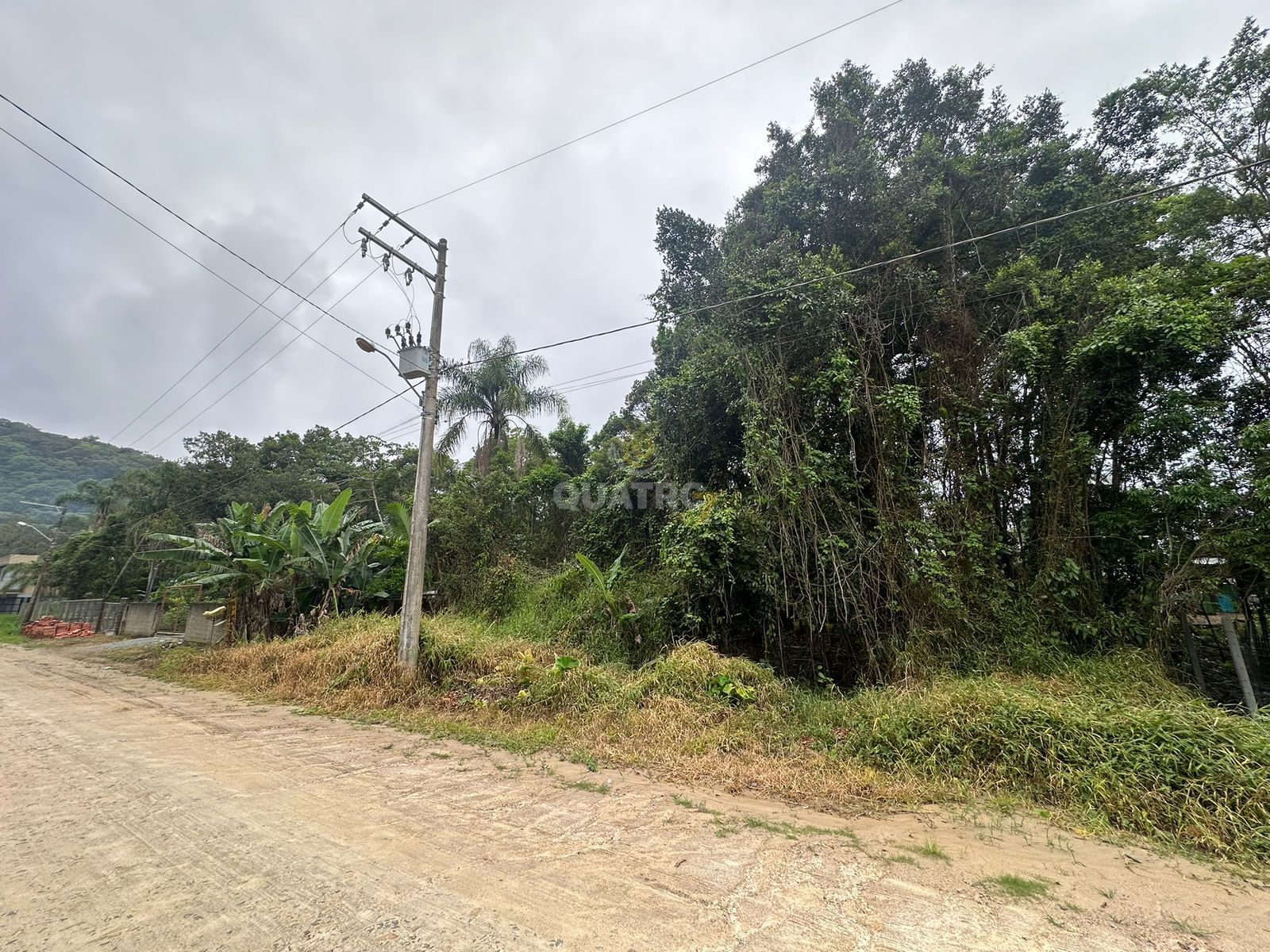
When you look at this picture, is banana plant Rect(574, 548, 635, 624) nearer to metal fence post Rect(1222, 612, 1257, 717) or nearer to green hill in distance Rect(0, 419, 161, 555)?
metal fence post Rect(1222, 612, 1257, 717)

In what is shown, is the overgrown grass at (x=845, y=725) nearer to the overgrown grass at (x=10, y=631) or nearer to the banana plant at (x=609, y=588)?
the banana plant at (x=609, y=588)

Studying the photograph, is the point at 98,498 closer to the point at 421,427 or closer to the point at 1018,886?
the point at 421,427

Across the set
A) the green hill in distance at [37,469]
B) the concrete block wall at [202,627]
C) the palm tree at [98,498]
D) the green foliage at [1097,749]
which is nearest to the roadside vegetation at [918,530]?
the green foliage at [1097,749]

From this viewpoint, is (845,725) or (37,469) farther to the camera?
(37,469)

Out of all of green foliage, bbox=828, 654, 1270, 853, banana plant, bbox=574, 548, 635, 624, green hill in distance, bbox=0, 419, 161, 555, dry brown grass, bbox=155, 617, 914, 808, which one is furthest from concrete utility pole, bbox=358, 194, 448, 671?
green hill in distance, bbox=0, 419, 161, 555

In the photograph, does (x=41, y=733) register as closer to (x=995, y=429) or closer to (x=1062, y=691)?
(x=1062, y=691)

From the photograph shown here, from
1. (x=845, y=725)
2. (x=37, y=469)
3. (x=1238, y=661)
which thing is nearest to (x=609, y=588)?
(x=845, y=725)

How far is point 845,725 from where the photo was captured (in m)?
5.64

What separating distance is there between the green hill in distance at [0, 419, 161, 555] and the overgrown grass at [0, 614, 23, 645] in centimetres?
2188

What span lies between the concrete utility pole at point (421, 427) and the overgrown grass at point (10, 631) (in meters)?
18.9

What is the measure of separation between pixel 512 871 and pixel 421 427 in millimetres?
6249

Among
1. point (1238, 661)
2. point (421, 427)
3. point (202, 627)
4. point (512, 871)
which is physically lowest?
point (512, 871)

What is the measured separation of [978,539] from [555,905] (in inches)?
271

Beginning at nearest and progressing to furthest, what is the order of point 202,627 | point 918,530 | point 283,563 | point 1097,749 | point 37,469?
point 1097,749, point 918,530, point 283,563, point 202,627, point 37,469
